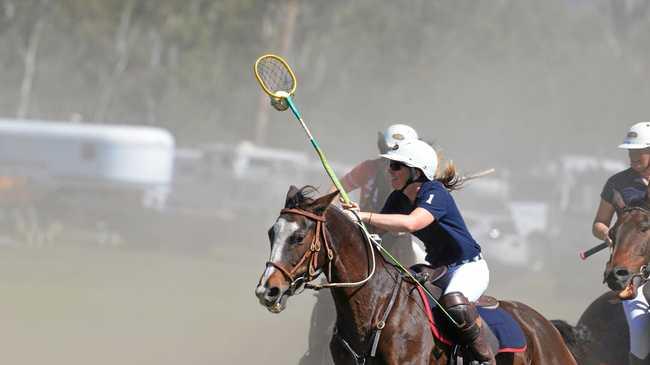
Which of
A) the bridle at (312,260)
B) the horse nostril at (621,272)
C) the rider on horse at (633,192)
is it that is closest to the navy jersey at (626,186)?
the rider on horse at (633,192)

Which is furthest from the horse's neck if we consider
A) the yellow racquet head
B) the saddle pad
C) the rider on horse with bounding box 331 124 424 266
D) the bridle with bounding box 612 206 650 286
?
the rider on horse with bounding box 331 124 424 266

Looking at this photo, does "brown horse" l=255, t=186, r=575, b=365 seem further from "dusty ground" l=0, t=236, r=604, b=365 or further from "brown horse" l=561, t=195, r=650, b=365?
"dusty ground" l=0, t=236, r=604, b=365

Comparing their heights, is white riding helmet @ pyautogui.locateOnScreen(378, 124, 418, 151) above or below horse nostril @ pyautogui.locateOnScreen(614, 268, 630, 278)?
above

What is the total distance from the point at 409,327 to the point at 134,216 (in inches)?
1195

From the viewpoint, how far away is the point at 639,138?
916 centimetres

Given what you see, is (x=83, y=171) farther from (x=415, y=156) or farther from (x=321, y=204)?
(x=321, y=204)

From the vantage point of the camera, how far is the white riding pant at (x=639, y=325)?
27.9 feet

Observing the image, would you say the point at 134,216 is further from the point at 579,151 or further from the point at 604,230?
the point at 579,151

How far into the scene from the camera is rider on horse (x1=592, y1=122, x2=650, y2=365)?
8.55 metres

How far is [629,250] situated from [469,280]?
4.37 feet

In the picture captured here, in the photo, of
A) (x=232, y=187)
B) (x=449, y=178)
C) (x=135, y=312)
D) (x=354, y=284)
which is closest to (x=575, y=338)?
(x=449, y=178)

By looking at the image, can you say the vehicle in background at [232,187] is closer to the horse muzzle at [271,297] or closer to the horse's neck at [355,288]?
the horse's neck at [355,288]

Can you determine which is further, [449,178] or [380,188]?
[380,188]

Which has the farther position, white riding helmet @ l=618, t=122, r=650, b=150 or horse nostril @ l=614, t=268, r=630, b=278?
white riding helmet @ l=618, t=122, r=650, b=150
